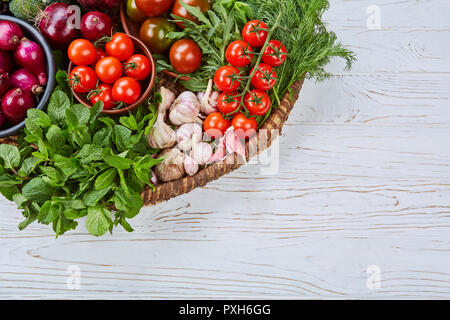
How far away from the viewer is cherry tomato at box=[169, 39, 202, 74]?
1.00 m

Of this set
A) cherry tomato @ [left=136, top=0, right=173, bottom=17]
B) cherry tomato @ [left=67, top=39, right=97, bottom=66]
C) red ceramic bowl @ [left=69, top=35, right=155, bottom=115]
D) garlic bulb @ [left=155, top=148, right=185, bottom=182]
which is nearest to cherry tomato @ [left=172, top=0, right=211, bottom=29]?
cherry tomato @ [left=136, top=0, right=173, bottom=17]

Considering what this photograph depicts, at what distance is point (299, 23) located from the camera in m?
1.01

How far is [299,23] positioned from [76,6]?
57 centimetres

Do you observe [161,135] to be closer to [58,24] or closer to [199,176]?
[199,176]

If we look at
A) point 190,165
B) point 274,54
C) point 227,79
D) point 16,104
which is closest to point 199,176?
point 190,165

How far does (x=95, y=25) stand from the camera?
3.17ft

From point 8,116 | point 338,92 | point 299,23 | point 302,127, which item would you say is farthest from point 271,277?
point 8,116

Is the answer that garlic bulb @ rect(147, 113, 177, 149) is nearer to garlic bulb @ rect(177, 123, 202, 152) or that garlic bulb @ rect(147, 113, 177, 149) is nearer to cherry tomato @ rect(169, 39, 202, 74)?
garlic bulb @ rect(177, 123, 202, 152)

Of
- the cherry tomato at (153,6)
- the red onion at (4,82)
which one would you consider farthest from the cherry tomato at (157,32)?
the red onion at (4,82)

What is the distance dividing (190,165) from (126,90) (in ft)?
0.78

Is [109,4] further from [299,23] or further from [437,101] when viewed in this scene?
[437,101]

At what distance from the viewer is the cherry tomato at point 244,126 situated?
0.99 meters

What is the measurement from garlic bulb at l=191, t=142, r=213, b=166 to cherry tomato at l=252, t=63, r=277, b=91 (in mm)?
204

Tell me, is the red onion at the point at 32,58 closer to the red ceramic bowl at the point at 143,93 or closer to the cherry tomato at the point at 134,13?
the red ceramic bowl at the point at 143,93
